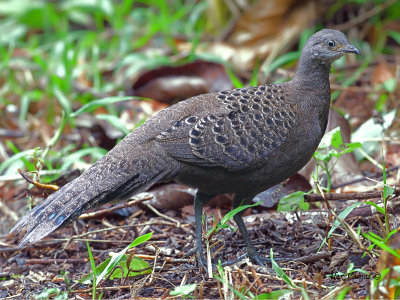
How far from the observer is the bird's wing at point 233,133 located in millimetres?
3943

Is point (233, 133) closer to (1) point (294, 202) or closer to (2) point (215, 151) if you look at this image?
(2) point (215, 151)

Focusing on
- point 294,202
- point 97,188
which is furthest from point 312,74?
point 97,188

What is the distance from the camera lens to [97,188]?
3.78 metres

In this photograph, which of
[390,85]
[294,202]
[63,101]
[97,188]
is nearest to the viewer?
[97,188]

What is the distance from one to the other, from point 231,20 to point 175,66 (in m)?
1.82

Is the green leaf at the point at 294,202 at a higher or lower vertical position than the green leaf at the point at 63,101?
lower

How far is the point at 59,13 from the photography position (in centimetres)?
1007

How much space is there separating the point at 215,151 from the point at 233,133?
182mm

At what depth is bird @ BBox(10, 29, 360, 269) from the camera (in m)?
3.87

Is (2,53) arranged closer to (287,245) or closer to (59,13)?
(59,13)

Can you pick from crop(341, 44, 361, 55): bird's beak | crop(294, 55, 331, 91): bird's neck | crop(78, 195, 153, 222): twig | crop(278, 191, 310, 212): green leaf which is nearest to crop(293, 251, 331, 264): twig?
crop(278, 191, 310, 212): green leaf

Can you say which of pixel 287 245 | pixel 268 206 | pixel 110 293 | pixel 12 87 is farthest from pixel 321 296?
pixel 12 87

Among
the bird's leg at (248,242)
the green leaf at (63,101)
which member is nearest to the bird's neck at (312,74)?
the bird's leg at (248,242)

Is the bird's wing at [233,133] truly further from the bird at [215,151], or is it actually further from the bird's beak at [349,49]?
the bird's beak at [349,49]
